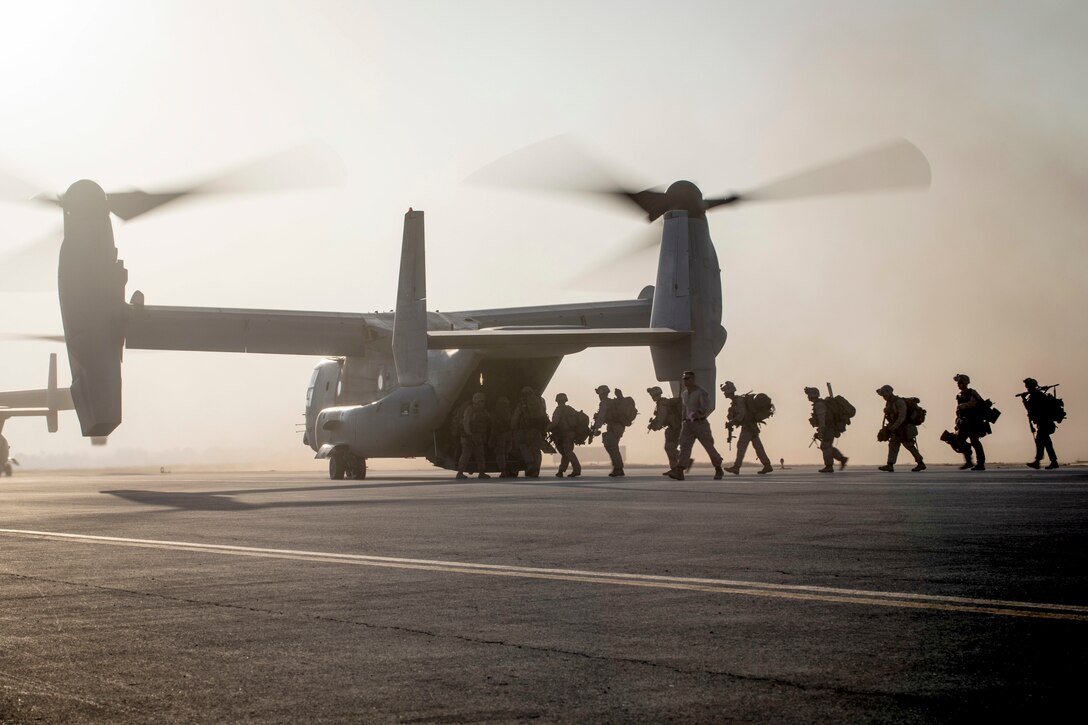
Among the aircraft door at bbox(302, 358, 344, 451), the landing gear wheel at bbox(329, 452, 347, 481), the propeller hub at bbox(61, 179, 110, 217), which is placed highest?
the propeller hub at bbox(61, 179, 110, 217)

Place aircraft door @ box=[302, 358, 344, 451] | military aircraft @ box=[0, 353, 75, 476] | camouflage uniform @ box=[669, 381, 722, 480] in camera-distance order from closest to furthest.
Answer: camouflage uniform @ box=[669, 381, 722, 480], aircraft door @ box=[302, 358, 344, 451], military aircraft @ box=[0, 353, 75, 476]

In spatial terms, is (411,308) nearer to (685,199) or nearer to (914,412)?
(685,199)

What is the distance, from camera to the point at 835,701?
3.79 m

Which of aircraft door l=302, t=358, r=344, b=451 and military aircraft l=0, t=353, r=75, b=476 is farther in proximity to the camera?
military aircraft l=0, t=353, r=75, b=476

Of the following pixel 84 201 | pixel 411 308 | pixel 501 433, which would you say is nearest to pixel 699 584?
pixel 411 308

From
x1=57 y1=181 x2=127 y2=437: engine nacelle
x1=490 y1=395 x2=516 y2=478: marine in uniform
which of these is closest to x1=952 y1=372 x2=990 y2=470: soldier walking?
x1=490 y1=395 x2=516 y2=478: marine in uniform

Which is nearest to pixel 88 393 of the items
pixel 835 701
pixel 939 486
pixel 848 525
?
pixel 939 486

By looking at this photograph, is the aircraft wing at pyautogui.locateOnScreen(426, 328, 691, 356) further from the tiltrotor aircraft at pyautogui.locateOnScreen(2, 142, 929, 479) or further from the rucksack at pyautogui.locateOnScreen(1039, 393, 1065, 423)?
the rucksack at pyautogui.locateOnScreen(1039, 393, 1065, 423)

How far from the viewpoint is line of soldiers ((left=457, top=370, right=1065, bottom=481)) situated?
21.9 metres

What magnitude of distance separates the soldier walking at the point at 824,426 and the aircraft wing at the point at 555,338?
9.79ft

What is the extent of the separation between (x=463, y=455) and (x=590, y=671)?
23145mm

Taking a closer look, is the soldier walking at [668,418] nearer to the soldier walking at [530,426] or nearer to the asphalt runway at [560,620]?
the soldier walking at [530,426]

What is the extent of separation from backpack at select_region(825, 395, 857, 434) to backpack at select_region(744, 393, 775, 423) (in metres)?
1.21

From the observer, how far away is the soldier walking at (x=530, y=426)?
26859mm
